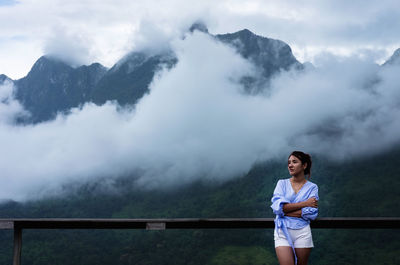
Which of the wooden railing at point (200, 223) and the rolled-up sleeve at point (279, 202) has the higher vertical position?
the rolled-up sleeve at point (279, 202)

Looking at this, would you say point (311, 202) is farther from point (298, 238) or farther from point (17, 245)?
point (17, 245)

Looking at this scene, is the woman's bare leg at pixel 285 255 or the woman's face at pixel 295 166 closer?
the woman's bare leg at pixel 285 255

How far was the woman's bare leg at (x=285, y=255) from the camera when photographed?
3713 millimetres

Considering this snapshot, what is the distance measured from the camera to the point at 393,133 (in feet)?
552

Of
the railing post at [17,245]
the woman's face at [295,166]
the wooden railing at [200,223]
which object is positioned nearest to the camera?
the woman's face at [295,166]

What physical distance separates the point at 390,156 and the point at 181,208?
209 feet

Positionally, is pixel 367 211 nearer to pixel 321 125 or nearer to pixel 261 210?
pixel 261 210

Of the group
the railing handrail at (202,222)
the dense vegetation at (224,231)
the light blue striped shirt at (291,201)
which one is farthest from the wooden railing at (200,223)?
the dense vegetation at (224,231)

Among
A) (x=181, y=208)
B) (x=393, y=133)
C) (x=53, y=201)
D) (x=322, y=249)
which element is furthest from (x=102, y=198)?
(x=393, y=133)

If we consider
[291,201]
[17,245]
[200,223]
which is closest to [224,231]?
[17,245]

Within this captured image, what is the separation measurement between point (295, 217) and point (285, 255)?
1.10 feet

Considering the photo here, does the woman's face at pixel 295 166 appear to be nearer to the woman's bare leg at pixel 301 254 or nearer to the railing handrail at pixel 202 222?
the railing handrail at pixel 202 222

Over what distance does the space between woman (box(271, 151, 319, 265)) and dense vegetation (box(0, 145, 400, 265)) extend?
65576mm

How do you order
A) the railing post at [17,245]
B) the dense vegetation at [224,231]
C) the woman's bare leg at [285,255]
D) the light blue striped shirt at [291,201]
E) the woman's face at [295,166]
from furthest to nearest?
1. the dense vegetation at [224,231]
2. the railing post at [17,245]
3. the woman's face at [295,166]
4. the light blue striped shirt at [291,201]
5. the woman's bare leg at [285,255]
